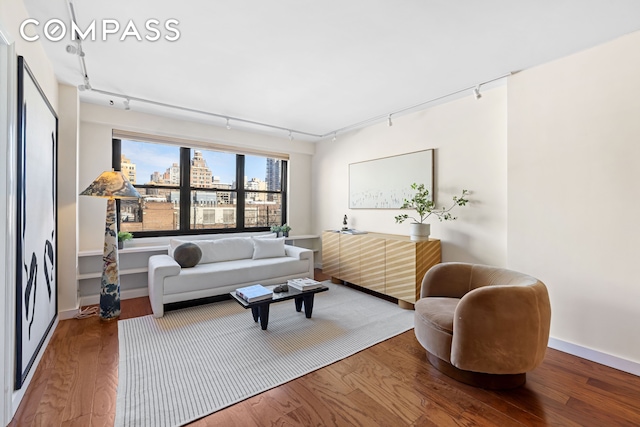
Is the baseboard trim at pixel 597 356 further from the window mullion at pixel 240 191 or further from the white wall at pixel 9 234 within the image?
the window mullion at pixel 240 191

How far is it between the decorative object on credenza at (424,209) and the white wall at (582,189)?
2.20 ft

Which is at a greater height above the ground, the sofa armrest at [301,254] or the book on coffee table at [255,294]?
the sofa armrest at [301,254]

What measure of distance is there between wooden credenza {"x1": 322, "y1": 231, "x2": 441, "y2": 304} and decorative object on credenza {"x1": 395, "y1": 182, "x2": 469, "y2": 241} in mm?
134

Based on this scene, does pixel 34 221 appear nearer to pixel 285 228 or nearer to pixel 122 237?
pixel 122 237

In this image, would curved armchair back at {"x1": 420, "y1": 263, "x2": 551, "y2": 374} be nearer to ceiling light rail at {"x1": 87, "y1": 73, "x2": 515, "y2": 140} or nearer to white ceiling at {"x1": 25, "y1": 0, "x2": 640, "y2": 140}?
white ceiling at {"x1": 25, "y1": 0, "x2": 640, "y2": 140}

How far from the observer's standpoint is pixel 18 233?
167 centimetres

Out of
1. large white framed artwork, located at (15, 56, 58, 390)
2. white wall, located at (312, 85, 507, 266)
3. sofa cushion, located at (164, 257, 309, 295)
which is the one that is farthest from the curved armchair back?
large white framed artwork, located at (15, 56, 58, 390)

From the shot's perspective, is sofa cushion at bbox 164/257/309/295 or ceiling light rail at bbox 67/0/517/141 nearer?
ceiling light rail at bbox 67/0/517/141

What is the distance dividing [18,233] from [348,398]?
2.29 m

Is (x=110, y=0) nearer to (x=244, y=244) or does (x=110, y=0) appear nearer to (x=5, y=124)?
(x=5, y=124)

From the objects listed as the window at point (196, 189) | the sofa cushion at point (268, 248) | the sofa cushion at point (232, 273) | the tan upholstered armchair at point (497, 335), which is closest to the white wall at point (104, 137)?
the window at point (196, 189)

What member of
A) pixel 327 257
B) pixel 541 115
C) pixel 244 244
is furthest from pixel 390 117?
pixel 244 244

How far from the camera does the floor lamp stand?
2.85m

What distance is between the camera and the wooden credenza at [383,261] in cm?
325
